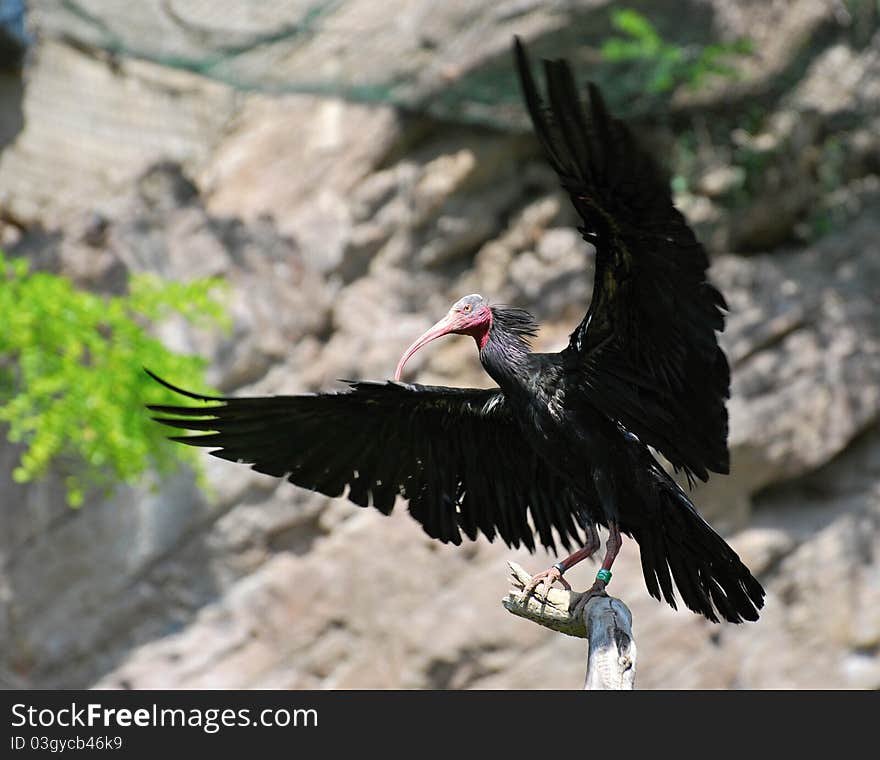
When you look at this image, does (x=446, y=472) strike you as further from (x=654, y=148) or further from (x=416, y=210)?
(x=654, y=148)

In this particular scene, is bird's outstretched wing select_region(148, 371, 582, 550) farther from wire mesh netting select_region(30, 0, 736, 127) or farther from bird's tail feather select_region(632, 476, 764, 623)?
wire mesh netting select_region(30, 0, 736, 127)

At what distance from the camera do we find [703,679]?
5.84 m

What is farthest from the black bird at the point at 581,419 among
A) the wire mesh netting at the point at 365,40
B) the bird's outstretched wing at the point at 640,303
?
the wire mesh netting at the point at 365,40

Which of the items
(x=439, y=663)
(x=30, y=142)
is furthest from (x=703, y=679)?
(x=30, y=142)

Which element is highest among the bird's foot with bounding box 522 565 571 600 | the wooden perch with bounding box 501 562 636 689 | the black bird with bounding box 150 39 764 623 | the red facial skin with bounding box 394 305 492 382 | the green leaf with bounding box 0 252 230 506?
the green leaf with bounding box 0 252 230 506

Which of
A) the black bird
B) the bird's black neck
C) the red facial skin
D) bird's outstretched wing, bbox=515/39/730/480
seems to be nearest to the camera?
bird's outstretched wing, bbox=515/39/730/480

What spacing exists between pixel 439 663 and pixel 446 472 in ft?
9.54

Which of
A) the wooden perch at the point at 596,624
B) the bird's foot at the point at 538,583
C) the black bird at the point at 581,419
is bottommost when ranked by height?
the wooden perch at the point at 596,624

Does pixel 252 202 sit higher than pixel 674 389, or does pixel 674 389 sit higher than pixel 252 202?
pixel 252 202

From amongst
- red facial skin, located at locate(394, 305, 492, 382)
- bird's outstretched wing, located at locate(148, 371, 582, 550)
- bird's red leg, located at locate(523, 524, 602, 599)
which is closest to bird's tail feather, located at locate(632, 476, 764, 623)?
bird's red leg, located at locate(523, 524, 602, 599)

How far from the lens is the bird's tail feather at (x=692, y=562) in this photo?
9.45ft

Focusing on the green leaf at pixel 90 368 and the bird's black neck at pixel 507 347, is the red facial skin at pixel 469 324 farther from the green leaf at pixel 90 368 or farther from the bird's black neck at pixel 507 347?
the green leaf at pixel 90 368

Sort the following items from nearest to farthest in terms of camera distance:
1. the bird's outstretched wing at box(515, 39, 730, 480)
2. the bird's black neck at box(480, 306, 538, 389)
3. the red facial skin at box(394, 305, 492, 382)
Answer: the bird's outstretched wing at box(515, 39, 730, 480), the bird's black neck at box(480, 306, 538, 389), the red facial skin at box(394, 305, 492, 382)

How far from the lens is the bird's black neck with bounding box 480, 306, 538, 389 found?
9.67ft
